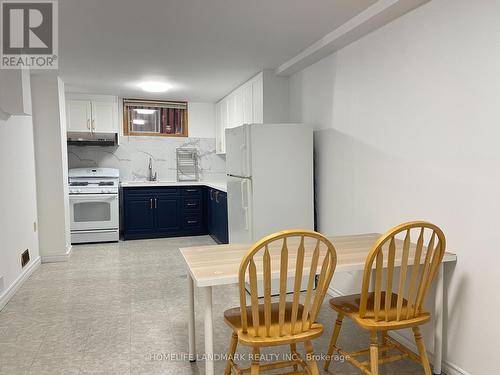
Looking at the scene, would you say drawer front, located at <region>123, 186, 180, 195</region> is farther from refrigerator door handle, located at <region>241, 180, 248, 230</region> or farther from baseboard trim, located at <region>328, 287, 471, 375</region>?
baseboard trim, located at <region>328, 287, 471, 375</region>

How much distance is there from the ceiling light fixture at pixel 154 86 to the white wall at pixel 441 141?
257 cm

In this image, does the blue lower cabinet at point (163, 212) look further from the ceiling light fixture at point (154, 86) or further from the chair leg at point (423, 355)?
the chair leg at point (423, 355)

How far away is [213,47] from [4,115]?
1.95m

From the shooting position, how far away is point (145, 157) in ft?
21.1

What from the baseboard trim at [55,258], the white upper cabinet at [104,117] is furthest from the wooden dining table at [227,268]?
the white upper cabinet at [104,117]

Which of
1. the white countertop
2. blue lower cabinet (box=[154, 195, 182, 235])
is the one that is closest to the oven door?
the white countertop

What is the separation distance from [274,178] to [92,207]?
3230mm

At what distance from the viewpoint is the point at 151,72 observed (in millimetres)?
4355

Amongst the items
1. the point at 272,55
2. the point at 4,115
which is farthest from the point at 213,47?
the point at 4,115

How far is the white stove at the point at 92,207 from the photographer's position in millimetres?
5488

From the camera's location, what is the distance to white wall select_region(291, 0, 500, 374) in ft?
6.45

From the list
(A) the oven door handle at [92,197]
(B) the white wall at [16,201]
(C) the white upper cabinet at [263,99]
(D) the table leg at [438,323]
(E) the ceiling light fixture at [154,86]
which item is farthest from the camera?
(A) the oven door handle at [92,197]

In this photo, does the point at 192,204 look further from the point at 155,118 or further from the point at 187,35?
the point at 187,35

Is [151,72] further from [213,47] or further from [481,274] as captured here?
[481,274]
